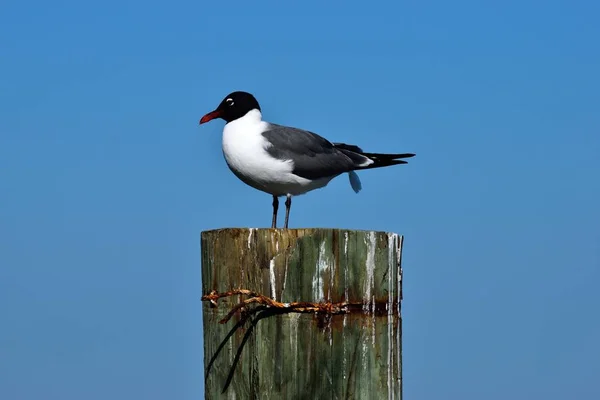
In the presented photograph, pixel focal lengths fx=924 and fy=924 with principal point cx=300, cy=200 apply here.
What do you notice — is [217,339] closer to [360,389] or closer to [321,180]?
[360,389]

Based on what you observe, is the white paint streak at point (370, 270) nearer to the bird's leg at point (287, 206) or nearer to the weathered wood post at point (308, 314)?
the weathered wood post at point (308, 314)

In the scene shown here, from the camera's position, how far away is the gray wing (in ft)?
27.2

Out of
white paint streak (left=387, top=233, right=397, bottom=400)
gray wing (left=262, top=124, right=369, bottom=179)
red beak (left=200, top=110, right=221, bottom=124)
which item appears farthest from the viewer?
red beak (left=200, top=110, right=221, bottom=124)

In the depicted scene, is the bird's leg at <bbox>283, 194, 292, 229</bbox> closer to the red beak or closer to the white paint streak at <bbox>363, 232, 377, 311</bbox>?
the red beak

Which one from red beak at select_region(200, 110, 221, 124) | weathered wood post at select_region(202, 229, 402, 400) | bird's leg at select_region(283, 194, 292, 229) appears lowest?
weathered wood post at select_region(202, 229, 402, 400)

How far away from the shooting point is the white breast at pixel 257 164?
8078 millimetres

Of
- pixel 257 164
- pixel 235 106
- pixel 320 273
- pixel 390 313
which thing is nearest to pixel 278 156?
pixel 257 164

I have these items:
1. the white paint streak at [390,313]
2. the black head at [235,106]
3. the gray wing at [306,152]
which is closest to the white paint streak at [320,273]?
the white paint streak at [390,313]

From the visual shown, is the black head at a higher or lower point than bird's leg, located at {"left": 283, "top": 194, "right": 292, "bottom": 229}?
higher

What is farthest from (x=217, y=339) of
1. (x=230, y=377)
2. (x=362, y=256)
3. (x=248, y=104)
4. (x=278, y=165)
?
(x=248, y=104)

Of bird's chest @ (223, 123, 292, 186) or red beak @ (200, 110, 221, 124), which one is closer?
bird's chest @ (223, 123, 292, 186)

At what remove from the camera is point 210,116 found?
901 centimetres

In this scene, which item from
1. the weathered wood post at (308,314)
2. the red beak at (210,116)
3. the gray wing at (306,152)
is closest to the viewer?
the weathered wood post at (308,314)

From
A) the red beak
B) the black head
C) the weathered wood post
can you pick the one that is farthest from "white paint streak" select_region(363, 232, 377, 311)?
the red beak
